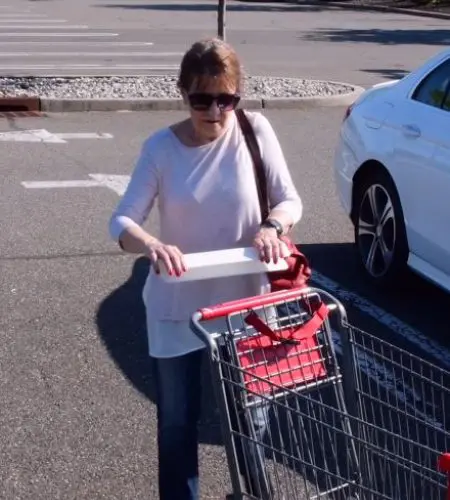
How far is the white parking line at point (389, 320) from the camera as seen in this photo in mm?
6150

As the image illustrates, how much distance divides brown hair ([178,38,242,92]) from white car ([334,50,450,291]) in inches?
119

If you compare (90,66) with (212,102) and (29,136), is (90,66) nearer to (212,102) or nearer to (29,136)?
(29,136)

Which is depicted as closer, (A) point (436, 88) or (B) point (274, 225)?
(B) point (274, 225)

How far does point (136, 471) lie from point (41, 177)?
589cm

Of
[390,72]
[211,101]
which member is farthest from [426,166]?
[390,72]

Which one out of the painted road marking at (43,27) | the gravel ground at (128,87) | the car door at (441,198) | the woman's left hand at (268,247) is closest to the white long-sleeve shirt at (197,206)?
the woman's left hand at (268,247)

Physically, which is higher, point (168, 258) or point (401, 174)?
point (168, 258)

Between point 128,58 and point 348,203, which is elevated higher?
point 348,203

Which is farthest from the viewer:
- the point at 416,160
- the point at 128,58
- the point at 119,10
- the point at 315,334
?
the point at 119,10

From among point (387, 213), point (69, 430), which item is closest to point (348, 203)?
point (387, 213)

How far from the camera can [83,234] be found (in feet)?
27.5

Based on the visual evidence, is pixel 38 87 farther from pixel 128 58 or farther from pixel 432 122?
pixel 432 122

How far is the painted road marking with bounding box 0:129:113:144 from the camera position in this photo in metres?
12.1

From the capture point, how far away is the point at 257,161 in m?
3.54
